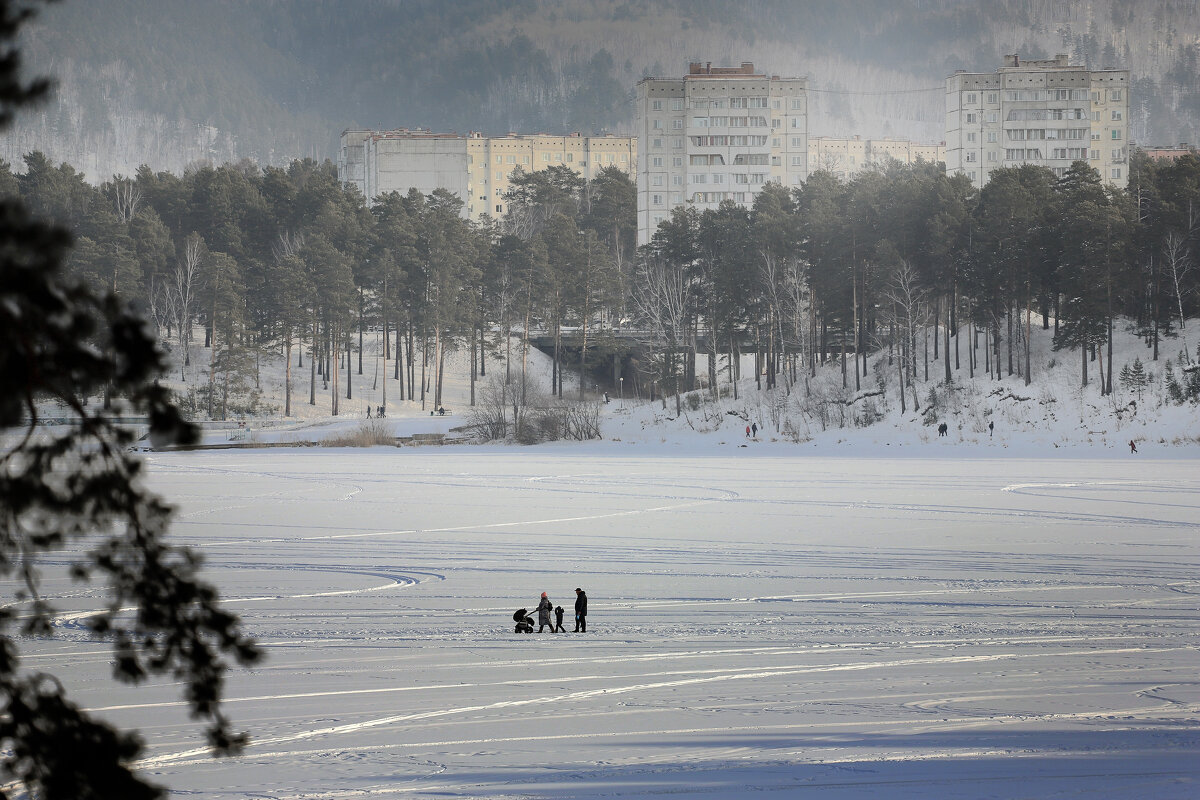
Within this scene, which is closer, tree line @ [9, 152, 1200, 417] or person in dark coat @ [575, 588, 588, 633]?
person in dark coat @ [575, 588, 588, 633]

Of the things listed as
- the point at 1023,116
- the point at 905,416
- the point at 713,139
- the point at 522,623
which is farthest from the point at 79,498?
the point at 1023,116

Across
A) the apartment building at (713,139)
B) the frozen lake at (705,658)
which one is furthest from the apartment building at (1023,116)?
the frozen lake at (705,658)

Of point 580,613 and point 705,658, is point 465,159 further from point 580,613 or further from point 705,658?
point 705,658

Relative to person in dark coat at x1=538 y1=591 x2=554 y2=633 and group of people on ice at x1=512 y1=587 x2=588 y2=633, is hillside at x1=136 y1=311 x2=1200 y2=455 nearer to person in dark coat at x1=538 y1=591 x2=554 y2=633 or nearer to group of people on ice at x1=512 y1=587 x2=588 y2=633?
group of people on ice at x1=512 y1=587 x2=588 y2=633

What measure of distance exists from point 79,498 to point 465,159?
166 metres

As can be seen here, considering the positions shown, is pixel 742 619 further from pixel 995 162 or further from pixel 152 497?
pixel 995 162

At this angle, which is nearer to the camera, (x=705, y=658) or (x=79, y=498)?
(x=79, y=498)

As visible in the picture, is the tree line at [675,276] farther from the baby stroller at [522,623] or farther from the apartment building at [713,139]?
the baby stroller at [522,623]

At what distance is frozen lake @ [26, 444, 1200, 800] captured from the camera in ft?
29.3

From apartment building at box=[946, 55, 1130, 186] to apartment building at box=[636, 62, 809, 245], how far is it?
1864cm

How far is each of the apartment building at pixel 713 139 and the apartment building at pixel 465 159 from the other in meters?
23.7

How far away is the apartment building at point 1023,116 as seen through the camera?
131 m

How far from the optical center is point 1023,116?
131750mm

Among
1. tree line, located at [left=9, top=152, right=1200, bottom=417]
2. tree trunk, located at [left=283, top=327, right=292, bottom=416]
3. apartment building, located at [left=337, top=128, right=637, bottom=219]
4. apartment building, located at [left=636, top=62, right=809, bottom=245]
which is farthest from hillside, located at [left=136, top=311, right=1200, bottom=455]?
apartment building, located at [left=337, top=128, right=637, bottom=219]
